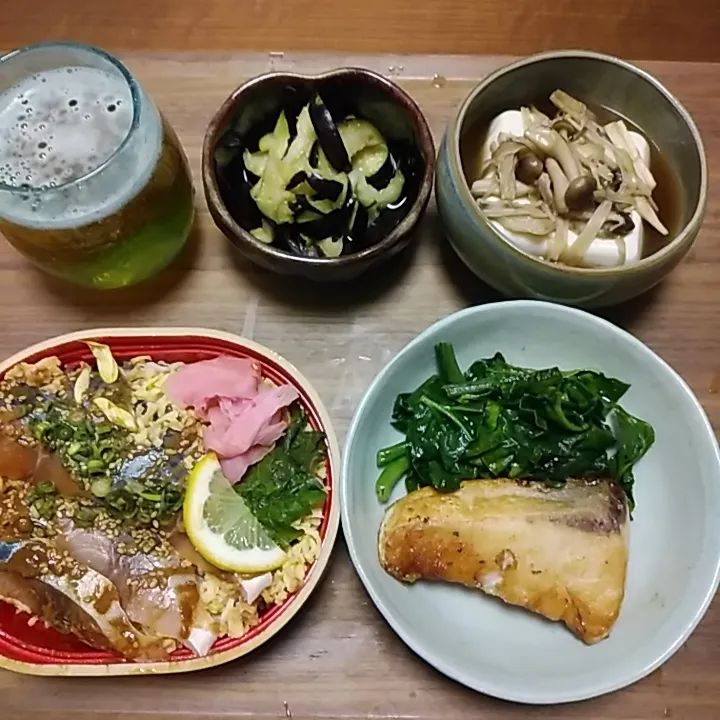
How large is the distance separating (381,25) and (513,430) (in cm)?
87

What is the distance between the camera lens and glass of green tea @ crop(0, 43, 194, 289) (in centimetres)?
134

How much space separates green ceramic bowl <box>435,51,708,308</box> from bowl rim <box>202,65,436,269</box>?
34 mm

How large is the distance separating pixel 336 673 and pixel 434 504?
312 mm

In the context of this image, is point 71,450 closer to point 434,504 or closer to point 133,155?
point 133,155

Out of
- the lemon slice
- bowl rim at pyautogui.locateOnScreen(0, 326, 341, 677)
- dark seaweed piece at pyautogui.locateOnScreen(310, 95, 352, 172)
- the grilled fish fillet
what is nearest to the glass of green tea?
bowl rim at pyautogui.locateOnScreen(0, 326, 341, 677)

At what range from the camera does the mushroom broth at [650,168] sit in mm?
1485

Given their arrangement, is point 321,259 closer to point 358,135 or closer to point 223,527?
point 358,135

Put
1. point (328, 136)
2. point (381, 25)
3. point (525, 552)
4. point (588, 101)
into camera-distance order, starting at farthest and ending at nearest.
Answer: point (381, 25) < point (588, 101) < point (328, 136) < point (525, 552)

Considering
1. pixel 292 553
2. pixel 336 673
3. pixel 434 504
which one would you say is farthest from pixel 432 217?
pixel 336 673

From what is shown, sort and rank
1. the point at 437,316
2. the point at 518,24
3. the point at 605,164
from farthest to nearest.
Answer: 1. the point at 518,24
2. the point at 437,316
3. the point at 605,164

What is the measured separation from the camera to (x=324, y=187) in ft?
4.78

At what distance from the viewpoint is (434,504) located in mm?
1396

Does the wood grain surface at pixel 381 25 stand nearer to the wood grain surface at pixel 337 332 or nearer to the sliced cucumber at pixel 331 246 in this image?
the wood grain surface at pixel 337 332

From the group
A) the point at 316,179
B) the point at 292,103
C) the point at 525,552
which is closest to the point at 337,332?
the point at 316,179
